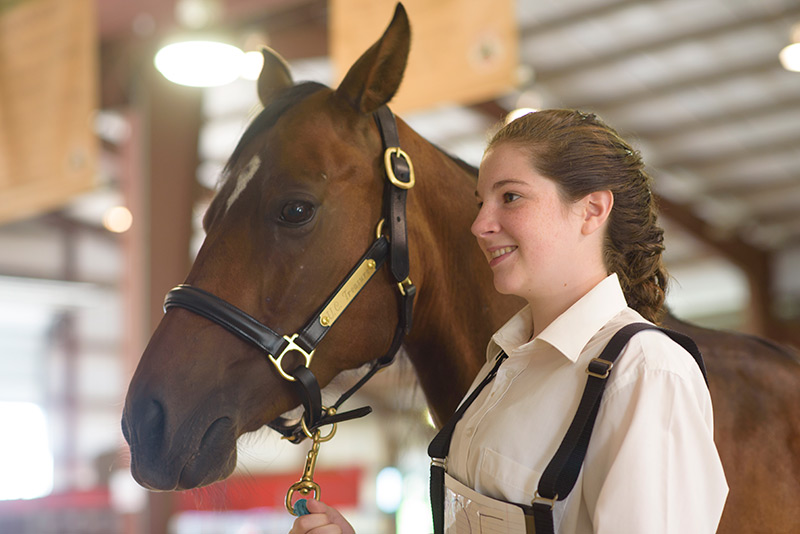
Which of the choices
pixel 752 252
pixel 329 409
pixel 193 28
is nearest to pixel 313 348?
pixel 329 409

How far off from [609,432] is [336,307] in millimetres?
584

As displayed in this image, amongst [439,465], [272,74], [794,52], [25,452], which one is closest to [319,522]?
[439,465]

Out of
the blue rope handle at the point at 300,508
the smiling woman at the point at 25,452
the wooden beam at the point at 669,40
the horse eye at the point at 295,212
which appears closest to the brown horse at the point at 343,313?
the horse eye at the point at 295,212

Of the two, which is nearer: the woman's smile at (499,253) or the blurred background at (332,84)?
the woman's smile at (499,253)

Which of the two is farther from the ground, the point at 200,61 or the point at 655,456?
the point at 200,61

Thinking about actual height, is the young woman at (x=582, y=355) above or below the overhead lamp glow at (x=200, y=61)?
below

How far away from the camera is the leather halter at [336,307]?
135cm

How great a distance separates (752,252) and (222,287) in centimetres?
1395

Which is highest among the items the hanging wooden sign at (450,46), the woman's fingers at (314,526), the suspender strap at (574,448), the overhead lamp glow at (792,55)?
the overhead lamp glow at (792,55)

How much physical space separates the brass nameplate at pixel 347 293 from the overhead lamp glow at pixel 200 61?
10.8 ft

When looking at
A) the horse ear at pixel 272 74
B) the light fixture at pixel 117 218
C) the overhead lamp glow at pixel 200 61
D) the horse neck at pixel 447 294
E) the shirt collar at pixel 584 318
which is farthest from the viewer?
the light fixture at pixel 117 218

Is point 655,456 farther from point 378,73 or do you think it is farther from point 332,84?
point 332,84

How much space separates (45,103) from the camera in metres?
4.59

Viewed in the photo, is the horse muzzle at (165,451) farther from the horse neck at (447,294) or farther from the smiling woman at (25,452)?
the smiling woman at (25,452)
